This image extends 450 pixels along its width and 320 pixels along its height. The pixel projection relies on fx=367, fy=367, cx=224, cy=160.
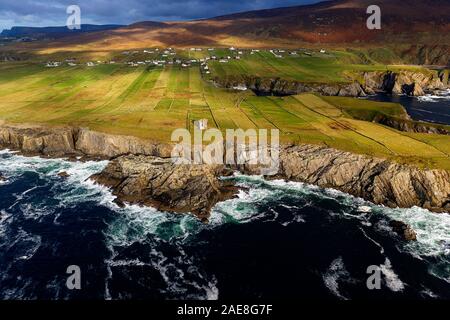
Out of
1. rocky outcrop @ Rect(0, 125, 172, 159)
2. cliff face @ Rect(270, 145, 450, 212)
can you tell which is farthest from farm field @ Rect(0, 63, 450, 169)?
cliff face @ Rect(270, 145, 450, 212)

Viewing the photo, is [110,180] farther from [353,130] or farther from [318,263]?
[353,130]

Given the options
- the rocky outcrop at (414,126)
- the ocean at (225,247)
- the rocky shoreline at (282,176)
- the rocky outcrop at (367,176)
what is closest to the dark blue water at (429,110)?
the rocky outcrop at (414,126)

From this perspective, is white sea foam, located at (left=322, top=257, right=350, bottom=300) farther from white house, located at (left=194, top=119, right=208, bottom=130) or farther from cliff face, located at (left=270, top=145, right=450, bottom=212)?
white house, located at (left=194, top=119, right=208, bottom=130)

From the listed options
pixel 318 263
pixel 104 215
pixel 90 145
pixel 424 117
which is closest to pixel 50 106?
pixel 90 145
